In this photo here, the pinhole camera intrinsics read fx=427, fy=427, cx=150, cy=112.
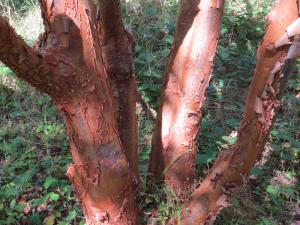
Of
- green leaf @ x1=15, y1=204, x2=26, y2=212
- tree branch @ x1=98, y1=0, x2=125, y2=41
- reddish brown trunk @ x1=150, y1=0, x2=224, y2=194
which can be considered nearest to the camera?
tree branch @ x1=98, y1=0, x2=125, y2=41

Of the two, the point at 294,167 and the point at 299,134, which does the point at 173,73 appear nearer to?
the point at 294,167

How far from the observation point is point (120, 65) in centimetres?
211

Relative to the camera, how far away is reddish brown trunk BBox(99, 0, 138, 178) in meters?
1.98

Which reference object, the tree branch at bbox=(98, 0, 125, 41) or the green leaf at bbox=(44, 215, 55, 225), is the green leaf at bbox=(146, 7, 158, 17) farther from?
the green leaf at bbox=(44, 215, 55, 225)

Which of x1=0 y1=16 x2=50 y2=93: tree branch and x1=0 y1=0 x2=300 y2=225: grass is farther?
x1=0 y1=0 x2=300 y2=225: grass

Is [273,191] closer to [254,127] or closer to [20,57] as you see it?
[254,127]

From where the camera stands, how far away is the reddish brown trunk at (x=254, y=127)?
4.87ft

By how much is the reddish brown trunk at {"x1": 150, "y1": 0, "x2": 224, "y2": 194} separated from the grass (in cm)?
17

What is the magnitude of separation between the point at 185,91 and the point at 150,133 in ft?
3.34

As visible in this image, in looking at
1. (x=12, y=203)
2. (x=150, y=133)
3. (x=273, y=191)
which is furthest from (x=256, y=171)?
(x=12, y=203)

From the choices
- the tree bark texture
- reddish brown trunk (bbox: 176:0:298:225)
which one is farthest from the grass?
the tree bark texture

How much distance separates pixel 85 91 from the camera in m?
1.54

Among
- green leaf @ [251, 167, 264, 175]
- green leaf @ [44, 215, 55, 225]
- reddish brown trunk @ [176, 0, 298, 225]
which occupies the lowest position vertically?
green leaf @ [44, 215, 55, 225]

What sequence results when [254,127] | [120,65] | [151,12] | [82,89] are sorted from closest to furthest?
[82,89] → [254,127] → [120,65] → [151,12]
